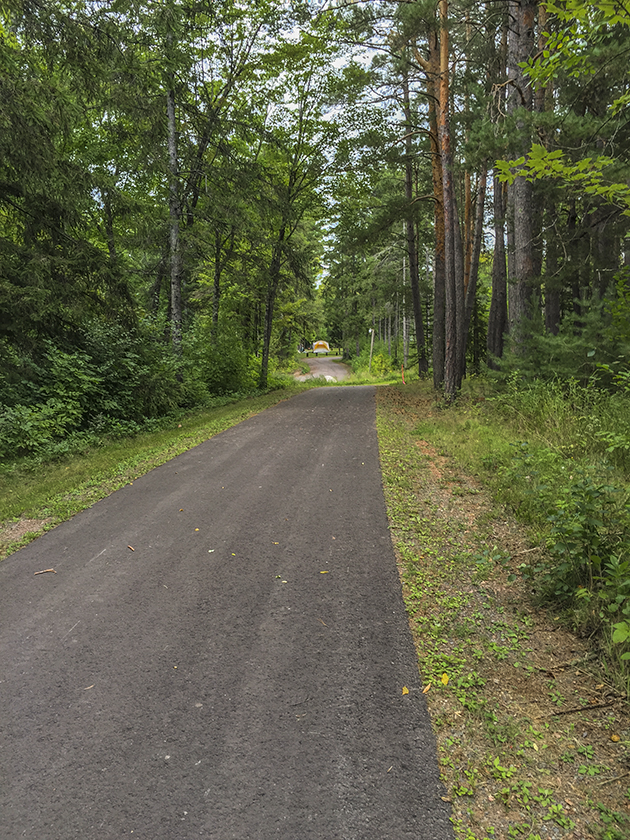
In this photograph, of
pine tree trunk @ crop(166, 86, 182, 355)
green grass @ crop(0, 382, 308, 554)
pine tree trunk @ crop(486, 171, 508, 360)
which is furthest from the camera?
pine tree trunk @ crop(486, 171, 508, 360)

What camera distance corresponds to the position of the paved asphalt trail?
1.90m

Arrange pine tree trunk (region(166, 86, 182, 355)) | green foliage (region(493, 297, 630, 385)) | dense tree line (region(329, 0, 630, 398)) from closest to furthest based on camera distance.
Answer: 1. dense tree line (region(329, 0, 630, 398))
2. green foliage (region(493, 297, 630, 385))
3. pine tree trunk (region(166, 86, 182, 355))

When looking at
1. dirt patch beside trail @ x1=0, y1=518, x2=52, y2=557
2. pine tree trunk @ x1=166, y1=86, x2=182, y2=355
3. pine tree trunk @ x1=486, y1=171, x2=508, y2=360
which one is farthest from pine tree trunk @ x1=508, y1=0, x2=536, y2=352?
dirt patch beside trail @ x1=0, y1=518, x2=52, y2=557

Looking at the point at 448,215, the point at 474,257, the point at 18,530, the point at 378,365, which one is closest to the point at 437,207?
the point at 448,215

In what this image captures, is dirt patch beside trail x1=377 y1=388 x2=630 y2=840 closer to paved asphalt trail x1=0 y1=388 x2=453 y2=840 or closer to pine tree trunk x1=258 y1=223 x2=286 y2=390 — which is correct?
paved asphalt trail x1=0 y1=388 x2=453 y2=840

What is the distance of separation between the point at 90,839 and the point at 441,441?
7.03 m

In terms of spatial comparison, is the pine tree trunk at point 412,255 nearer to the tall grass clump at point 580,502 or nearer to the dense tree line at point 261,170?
the dense tree line at point 261,170

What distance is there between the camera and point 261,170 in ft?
46.9

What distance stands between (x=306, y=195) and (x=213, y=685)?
60.6 feet

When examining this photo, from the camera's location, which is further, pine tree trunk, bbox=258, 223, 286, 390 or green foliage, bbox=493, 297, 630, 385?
pine tree trunk, bbox=258, 223, 286, 390

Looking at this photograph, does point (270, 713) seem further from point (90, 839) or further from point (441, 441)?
point (441, 441)

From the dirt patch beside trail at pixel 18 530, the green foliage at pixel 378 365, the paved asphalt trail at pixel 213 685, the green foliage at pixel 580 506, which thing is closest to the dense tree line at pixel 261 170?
the green foliage at pixel 580 506

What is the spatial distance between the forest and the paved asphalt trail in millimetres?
1362

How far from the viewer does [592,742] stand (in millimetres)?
2139
